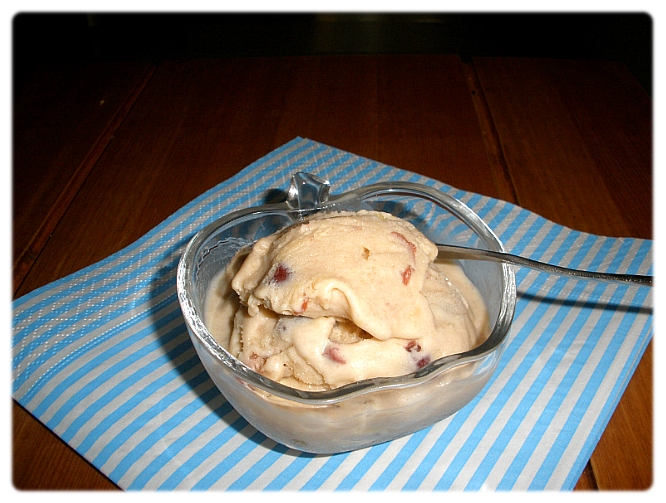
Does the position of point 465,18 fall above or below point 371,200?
below

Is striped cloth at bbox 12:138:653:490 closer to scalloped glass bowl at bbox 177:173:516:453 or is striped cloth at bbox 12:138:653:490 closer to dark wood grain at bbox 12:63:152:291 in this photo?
scalloped glass bowl at bbox 177:173:516:453

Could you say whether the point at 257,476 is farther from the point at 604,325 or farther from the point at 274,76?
the point at 274,76

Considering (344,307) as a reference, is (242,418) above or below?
below

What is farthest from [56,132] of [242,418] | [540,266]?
[540,266]

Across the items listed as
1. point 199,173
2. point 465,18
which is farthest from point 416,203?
point 465,18

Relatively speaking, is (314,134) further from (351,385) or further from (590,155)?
(351,385)

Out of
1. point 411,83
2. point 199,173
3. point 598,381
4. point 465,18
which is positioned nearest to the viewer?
point 598,381

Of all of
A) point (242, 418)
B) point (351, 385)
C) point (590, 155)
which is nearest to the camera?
point (351, 385)
